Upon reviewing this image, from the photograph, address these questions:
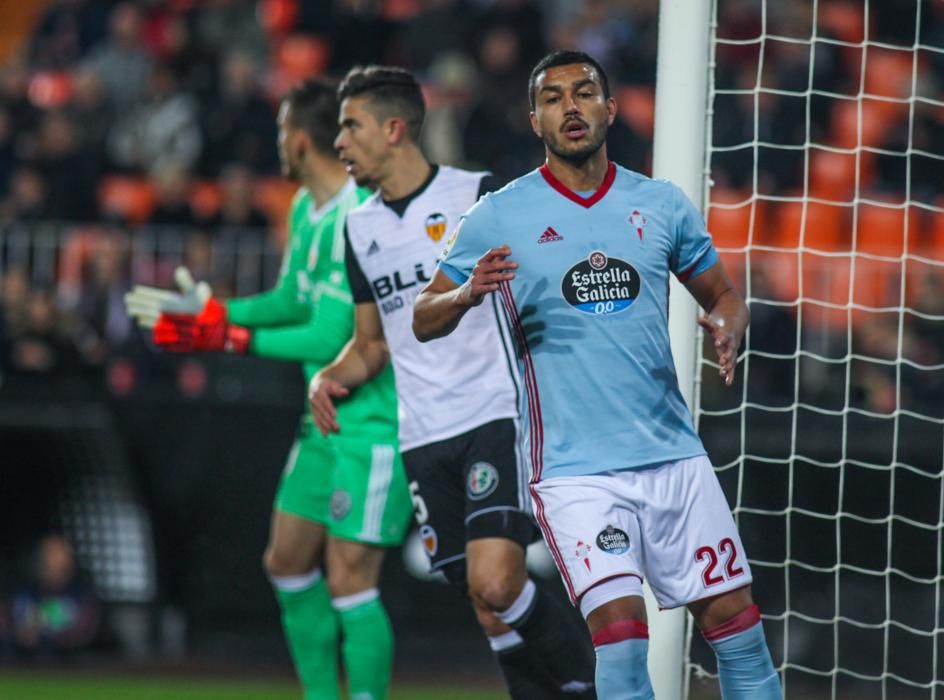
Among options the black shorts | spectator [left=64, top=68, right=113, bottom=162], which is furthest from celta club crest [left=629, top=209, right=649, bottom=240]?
spectator [left=64, top=68, right=113, bottom=162]

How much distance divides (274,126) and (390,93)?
6.20 meters

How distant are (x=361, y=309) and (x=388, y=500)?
84 cm

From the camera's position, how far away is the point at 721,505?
4.90 meters

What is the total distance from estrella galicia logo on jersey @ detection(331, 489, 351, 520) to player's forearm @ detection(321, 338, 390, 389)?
0.54 m

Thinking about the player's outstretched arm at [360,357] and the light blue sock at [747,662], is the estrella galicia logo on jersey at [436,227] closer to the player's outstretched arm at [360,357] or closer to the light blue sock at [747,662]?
the player's outstretched arm at [360,357]

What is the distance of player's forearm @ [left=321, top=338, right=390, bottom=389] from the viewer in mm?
6180

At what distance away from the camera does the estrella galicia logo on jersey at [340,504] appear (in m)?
6.56

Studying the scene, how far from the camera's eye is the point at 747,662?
4828mm

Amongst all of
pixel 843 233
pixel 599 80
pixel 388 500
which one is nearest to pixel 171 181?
pixel 843 233

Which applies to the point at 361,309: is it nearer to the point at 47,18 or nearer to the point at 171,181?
the point at 171,181

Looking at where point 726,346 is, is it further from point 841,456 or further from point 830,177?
point 830,177

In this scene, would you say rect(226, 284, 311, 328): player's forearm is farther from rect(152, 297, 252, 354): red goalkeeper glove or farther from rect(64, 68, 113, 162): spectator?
rect(64, 68, 113, 162): spectator

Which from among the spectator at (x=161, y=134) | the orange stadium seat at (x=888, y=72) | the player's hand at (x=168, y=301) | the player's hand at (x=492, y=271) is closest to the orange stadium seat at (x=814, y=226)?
the orange stadium seat at (x=888, y=72)

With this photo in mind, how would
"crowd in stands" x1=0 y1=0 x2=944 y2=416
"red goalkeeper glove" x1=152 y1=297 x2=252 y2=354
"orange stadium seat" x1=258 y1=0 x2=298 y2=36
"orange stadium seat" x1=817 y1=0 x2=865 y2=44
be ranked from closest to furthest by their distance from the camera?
"red goalkeeper glove" x1=152 y1=297 x2=252 y2=354, "crowd in stands" x1=0 y1=0 x2=944 y2=416, "orange stadium seat" x1=817 y1=0 x2=865 y2=44, "orange stadium seat" x1=258 y1=0 x2=298 y2=36
